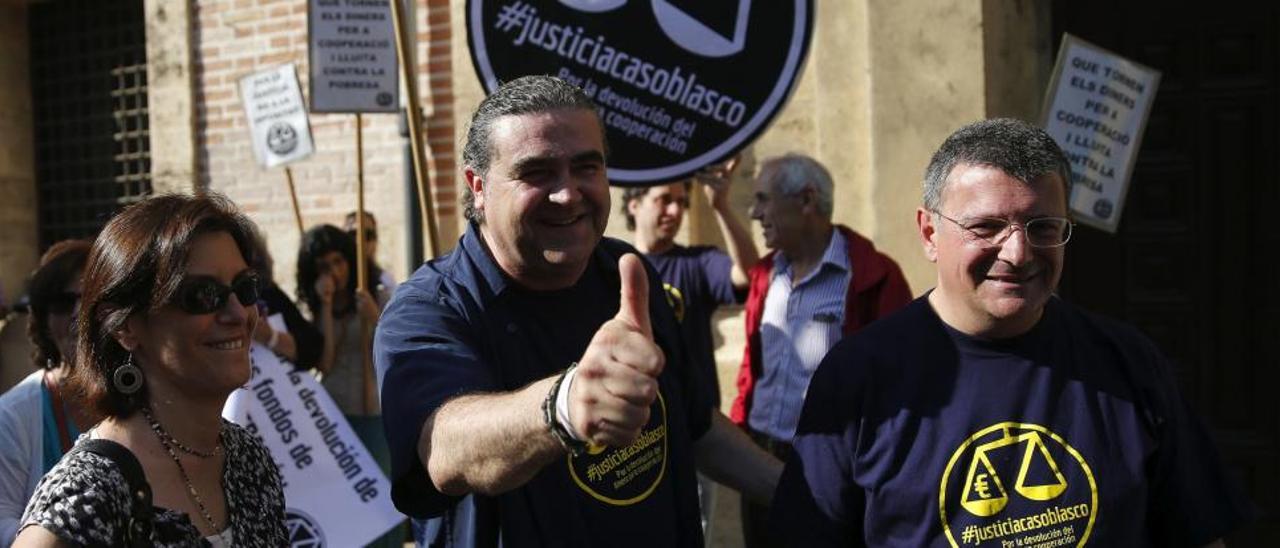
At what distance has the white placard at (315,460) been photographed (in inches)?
200

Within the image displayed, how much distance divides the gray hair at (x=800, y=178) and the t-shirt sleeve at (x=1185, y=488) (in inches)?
111

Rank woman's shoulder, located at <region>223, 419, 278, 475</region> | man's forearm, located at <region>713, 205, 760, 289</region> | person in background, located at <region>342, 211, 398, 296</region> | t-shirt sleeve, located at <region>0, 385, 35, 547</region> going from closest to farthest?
woman's shoulder, located at <region>223, 419, 278, 475</region>
t-shirt sleeve, located at <region>0, 385, 35, 547</region>
man's forearm, located at <region>713, 205, 760, 289</region>
person in background, located at <region>342, 211, 398, 296</region>

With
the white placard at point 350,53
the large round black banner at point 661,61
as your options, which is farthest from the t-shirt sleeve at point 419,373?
the white placard at point 350,53

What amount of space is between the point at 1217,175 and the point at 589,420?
17.5 feet

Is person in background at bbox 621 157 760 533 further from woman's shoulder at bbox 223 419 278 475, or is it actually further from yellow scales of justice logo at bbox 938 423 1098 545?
yellow scales of justice logo at bbox 938 423 1098 545

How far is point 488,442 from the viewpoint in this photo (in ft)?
6.55

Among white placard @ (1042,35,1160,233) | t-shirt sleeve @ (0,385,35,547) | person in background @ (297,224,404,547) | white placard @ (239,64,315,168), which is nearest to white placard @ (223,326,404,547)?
person in background @ (297,224,404,547)

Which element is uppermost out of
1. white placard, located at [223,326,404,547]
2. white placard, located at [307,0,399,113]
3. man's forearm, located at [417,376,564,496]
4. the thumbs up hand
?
white placard, located at [307,0,399,113]

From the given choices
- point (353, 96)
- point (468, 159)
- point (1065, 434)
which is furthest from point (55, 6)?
point (1065, 434)

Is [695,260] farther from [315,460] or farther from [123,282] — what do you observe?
[123,282]

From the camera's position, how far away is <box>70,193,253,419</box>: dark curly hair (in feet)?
8.64

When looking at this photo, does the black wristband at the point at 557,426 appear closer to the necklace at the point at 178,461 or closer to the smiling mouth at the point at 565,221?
the smiling mouth at the point at 565,221

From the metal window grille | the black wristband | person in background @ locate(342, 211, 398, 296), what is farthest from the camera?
the metal window grille

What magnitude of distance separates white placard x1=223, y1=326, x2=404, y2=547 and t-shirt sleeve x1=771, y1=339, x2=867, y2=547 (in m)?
2.77
